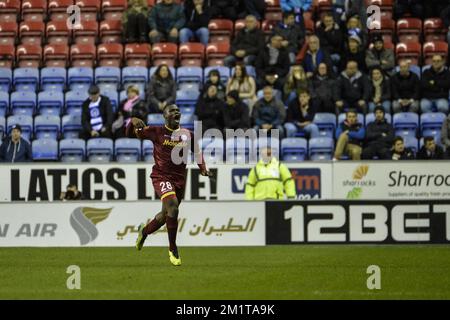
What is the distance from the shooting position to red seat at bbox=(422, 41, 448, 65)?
2402 centimetres

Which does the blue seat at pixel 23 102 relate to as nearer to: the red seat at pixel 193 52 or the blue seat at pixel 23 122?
the blue seat at pixel 23 122

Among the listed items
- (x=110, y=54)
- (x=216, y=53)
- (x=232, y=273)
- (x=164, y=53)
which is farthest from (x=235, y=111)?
(x=232, y=273)

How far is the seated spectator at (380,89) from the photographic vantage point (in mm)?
22516

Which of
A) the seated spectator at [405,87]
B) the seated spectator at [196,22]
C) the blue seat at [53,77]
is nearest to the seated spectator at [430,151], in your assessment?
the seated spectator at [405,87]

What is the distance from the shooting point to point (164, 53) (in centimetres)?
2412

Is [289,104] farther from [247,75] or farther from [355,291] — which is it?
[355,291]

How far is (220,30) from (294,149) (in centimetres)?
419

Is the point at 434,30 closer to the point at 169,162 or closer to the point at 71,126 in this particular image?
the point at 71,126

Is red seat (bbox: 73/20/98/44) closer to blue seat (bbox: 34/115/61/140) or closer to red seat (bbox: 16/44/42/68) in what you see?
red seat (bbox: 16/44/42/68)

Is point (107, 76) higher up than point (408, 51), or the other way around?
point (408, 51)

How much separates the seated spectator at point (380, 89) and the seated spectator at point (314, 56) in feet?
3.21

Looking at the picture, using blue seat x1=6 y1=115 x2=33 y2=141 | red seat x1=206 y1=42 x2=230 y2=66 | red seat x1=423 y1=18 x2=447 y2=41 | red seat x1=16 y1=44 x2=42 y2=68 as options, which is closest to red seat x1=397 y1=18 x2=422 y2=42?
red seat x1=423 y1=18 x2=447 y2=41

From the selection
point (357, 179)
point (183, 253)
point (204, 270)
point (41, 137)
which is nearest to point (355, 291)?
point (204, 270)

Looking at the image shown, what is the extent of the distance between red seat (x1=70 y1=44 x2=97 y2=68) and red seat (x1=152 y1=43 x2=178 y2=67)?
4.56ft
